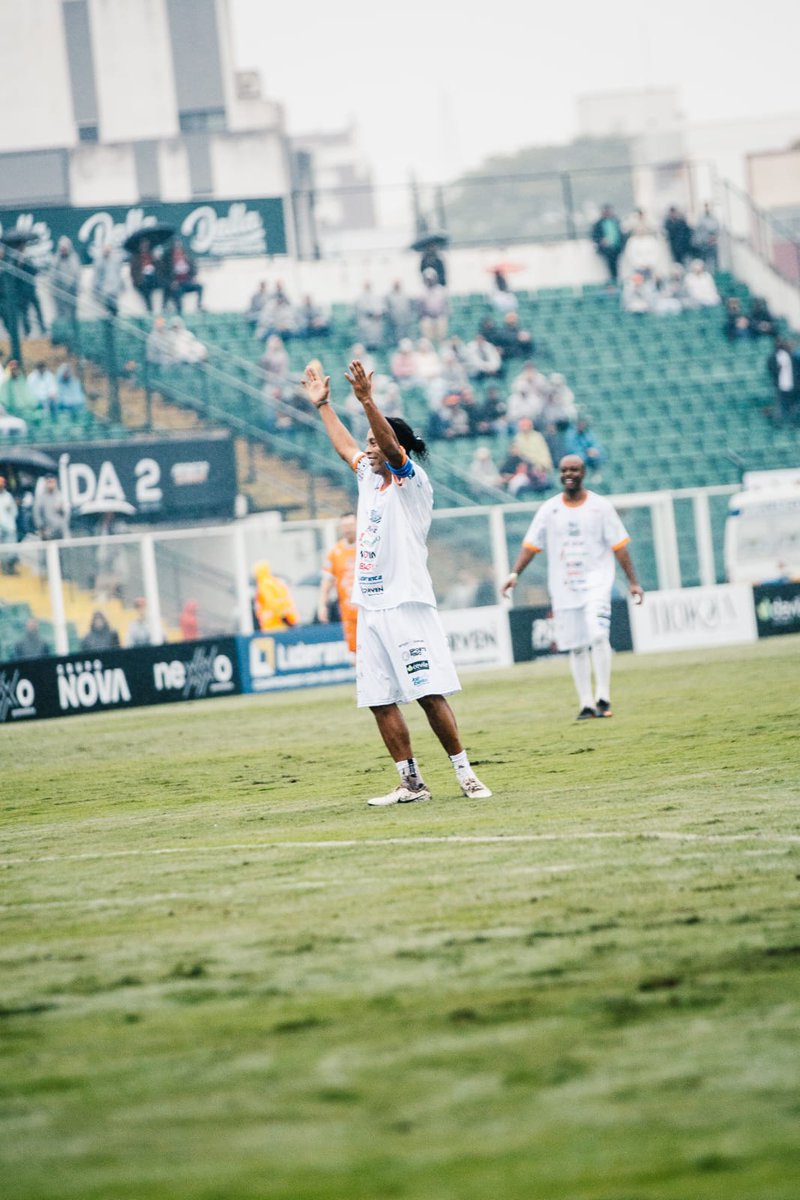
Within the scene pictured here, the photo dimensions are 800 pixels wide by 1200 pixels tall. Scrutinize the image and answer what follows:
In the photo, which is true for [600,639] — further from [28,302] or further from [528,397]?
[528,397]

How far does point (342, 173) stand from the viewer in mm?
122750

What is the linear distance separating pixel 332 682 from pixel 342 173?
99603 mm

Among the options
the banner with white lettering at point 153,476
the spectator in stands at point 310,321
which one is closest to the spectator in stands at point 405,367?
the spectator in stands at point 310,321

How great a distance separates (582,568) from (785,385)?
906 inches

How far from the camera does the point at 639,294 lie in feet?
133

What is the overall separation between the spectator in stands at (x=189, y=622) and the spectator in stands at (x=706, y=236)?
1879 centimetres

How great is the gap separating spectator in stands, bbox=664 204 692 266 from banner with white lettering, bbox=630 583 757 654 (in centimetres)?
1434

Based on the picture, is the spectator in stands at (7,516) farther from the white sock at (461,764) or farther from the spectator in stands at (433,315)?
the white sock at (461,764)

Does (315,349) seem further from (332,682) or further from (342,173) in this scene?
(342,173)

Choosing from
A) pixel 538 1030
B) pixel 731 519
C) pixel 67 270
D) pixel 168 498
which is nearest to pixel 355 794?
pixel 538 1030

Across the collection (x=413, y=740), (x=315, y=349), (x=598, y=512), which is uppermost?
(x=315, y=349)

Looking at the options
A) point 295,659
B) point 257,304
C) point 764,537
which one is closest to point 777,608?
point 764,537

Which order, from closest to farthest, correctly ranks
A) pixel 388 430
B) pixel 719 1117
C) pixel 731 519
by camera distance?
pixel 719 1117 → pixel 388 430 → pixel 731 519

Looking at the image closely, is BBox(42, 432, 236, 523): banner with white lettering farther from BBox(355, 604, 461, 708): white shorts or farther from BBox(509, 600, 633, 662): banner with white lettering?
BBox(355, 604, 461, 708): white shorts
